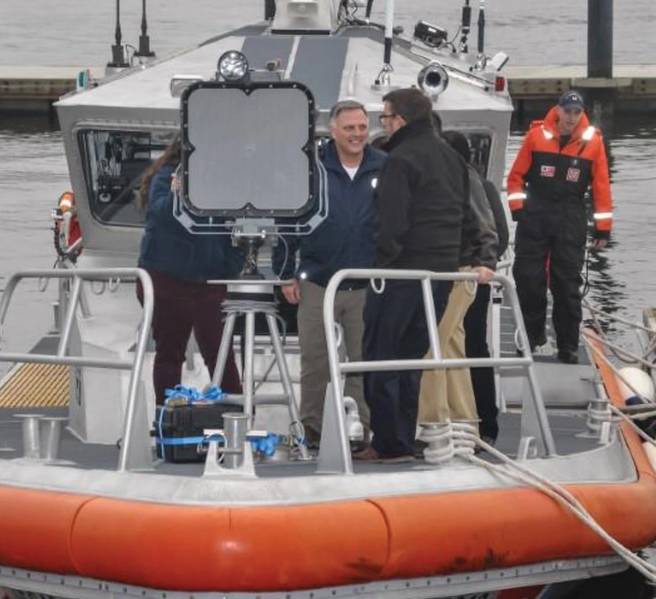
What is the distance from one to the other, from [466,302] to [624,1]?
55908 mm

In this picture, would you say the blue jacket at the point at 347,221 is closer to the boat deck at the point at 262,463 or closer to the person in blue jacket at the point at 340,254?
the person in blue jacket at the point at 340,254

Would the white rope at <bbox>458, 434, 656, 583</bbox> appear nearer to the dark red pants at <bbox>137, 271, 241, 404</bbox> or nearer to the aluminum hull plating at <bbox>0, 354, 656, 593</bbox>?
the aluminum hull plating at <bbox>0, 354, 656, 593</bbox>

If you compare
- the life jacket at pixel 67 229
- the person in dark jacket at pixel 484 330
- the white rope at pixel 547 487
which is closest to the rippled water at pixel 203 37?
the life jacket at pixel 67 229

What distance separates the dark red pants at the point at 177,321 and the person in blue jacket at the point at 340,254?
1.18 feet

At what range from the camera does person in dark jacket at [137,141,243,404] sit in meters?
6.52

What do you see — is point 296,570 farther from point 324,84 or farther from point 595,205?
point 595,205

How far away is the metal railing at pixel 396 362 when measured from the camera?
557 cm

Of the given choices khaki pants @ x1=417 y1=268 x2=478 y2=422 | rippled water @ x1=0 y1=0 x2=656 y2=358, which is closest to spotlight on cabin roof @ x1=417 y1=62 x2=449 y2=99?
khaki pants @ x1=417 y1=268 x2=478 y2=422

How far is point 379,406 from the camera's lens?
607 centimetres

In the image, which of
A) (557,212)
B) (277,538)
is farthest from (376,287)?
(557,212)

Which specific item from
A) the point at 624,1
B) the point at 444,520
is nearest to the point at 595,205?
the point at 444,520

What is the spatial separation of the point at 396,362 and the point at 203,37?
40107 millimetres

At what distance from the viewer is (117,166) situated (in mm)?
8039

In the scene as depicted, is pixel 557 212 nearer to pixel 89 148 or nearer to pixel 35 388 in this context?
pixel 89 148
